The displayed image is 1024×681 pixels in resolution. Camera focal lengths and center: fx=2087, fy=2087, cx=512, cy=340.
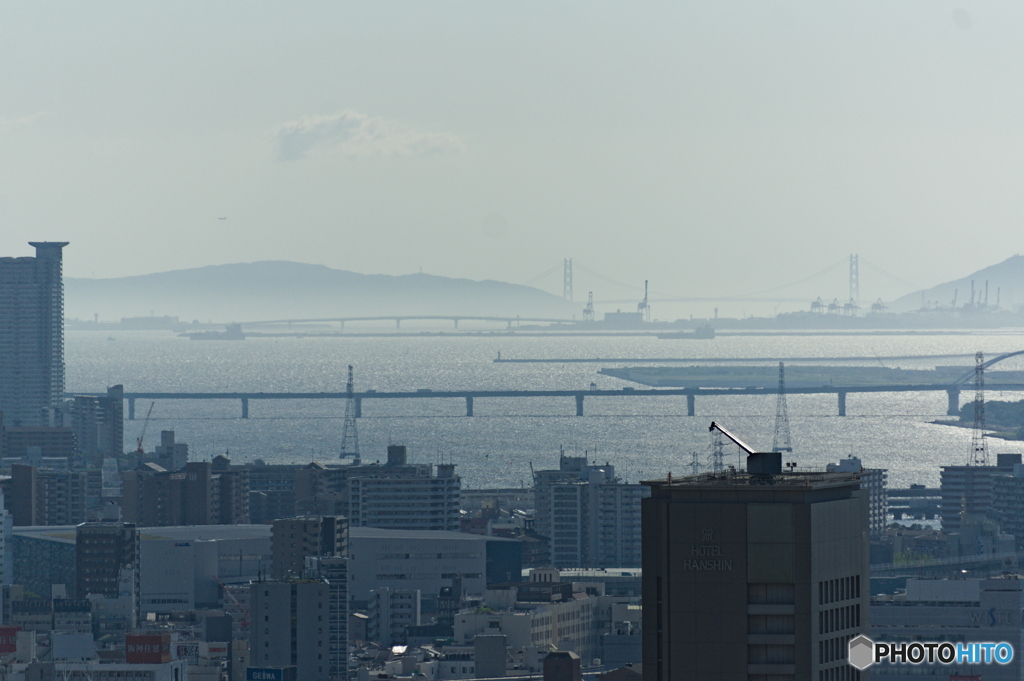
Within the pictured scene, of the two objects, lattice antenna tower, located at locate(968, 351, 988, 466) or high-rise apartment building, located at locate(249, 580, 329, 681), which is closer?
high-rise apartment building, located at locate(249, 580, 329, 681)

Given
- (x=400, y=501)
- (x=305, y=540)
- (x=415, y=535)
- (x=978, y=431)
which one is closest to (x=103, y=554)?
(x=305, y=540)

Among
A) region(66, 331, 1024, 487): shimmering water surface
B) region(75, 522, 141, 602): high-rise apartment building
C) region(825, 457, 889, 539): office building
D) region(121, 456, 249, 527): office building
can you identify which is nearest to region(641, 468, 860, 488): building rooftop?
region(75, 522, 141, 602): high-rise apartment building

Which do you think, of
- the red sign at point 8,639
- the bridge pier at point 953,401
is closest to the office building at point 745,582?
the red sign at point 8,639

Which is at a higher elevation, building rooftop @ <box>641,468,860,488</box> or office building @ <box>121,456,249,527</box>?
building rooftop @ <box>641,468,860,488</box>

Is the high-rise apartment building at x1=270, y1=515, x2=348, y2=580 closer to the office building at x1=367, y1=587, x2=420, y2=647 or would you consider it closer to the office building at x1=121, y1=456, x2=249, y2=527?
the office building at x1=367, y1=587, x2=420, y2=647

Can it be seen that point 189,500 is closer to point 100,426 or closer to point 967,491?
point 967,491

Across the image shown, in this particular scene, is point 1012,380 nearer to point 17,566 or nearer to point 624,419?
point 624,419
